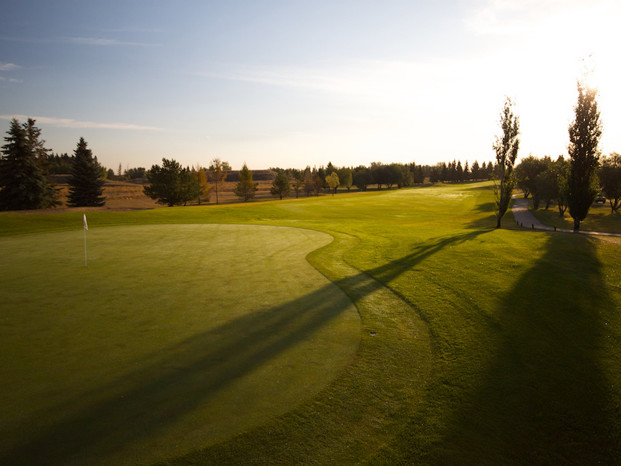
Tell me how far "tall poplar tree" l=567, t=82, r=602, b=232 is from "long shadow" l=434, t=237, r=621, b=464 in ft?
83.5

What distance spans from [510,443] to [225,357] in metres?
4.41

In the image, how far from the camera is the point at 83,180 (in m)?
54.6

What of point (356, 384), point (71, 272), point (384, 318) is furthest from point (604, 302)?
point (71, 272)

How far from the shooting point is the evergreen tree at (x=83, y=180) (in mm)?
54125

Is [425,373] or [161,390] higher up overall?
[161,390]

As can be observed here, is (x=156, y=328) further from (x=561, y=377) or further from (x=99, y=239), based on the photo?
(x=99, y=239)

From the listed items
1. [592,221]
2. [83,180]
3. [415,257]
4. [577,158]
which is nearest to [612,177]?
[592,221]

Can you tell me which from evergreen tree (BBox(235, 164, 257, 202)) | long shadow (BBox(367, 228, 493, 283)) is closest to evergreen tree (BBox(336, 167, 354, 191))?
evergreen tree (BBox(235, 164, 257, 202))

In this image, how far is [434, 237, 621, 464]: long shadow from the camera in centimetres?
425

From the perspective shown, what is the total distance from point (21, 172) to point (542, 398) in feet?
190

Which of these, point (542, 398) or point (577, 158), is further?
point (577, 158)

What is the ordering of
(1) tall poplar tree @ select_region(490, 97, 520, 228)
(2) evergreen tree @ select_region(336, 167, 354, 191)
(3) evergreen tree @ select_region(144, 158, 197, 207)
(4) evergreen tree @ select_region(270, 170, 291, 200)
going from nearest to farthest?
1. (1) tall poplar tree @ select_region(490, 97, 520, 228)
2. (3) evergreen tree @ select_region(144, 158, 197, 207)
3. (4) evergreen tree @ select_region(270, 170, 291, 200)
4. (2) evergreen tree @ select_region(336, 167, 354, 191)

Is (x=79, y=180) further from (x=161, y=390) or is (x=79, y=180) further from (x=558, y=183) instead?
(x=558, y=183)

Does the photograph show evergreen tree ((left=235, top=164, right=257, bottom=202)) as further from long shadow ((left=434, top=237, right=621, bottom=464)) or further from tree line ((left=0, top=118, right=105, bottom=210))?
long shadow ((left=434, top=237, right=621, bottom=464))
